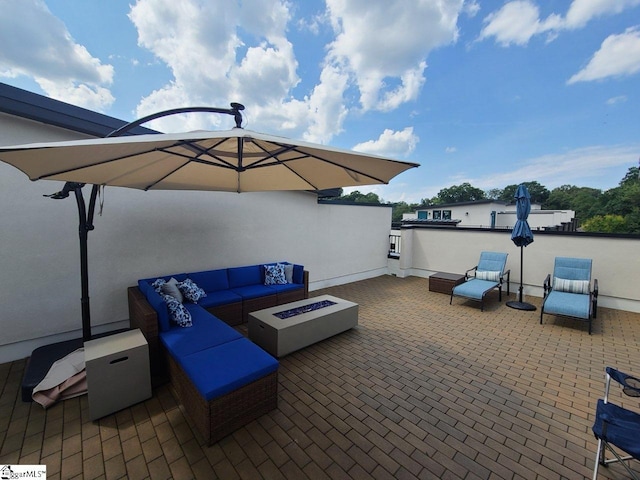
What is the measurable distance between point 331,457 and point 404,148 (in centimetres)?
1560

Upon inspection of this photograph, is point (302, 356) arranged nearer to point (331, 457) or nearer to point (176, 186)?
point (331, 457)

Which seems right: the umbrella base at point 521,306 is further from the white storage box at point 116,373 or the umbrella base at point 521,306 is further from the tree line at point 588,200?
the white storage box at point 116,373

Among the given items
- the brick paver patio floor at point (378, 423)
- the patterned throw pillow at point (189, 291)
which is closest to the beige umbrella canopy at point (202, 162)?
the patterned throw pillow at point (189, 291)

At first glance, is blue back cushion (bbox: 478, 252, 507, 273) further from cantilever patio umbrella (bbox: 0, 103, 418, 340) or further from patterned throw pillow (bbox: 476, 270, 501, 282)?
cantilever patio umbrella (bbox: 0, 103, 418, 340)

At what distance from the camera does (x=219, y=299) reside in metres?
4.17

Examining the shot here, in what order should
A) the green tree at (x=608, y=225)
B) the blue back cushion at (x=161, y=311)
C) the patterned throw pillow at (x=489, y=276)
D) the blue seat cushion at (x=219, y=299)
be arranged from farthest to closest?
the green tree at (x=608, y=225)
the patterned throw pillow at (x=489, y=276)
the blue seat cushion at (x=219, y=299)
the blue back cushion at (x=161, y=311)

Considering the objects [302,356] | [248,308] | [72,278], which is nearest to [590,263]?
[302,356]

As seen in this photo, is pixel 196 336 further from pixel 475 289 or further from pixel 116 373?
pixel 475 289

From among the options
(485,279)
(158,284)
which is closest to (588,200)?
(485,279)

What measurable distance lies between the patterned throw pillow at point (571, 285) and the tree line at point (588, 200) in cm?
540

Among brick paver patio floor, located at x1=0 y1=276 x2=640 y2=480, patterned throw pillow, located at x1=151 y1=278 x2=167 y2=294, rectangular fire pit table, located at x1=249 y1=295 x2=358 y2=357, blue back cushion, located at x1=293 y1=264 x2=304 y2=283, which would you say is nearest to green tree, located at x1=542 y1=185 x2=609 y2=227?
brick paver patio floor, located at x1=0 y1=276 x2=640 y2=480

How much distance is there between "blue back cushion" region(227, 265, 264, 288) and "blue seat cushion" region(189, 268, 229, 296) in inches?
4.7

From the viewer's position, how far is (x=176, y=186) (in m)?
3.45

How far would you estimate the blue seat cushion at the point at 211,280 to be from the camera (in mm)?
4512
